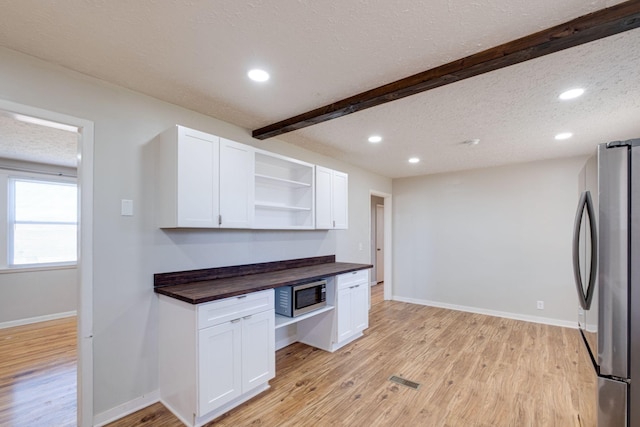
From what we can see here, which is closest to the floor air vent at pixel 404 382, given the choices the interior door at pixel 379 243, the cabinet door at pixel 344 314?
the cabinet door at pixel 344 314

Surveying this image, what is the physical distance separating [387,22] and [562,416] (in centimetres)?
308

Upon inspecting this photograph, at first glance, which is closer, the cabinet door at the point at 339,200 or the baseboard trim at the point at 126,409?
the baseboard trim at the point at 126,409

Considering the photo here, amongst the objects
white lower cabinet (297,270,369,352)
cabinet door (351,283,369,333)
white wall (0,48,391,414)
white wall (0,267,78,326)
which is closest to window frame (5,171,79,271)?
white wall (0,267,78,326)

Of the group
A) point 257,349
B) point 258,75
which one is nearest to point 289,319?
point 257,349

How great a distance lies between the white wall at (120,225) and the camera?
2035 mm

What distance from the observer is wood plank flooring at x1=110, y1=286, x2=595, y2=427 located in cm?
223

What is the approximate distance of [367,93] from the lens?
2.35 meters

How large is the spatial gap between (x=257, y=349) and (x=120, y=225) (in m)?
1.50

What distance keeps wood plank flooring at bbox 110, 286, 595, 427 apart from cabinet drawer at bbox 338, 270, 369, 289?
76cm

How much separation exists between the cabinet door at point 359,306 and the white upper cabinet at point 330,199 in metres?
0.89

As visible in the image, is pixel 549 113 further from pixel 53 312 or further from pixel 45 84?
pixel 53 312

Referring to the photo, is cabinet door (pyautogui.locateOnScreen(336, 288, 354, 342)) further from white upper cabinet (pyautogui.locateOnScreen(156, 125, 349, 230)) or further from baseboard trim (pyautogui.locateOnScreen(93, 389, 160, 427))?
baseboard trim (pyautogui.locateOnScreen(93, 389, 160, 427))

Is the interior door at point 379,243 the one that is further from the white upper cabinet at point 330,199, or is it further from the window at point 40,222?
the window at point 40,222

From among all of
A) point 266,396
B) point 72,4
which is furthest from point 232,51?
point 266,396
